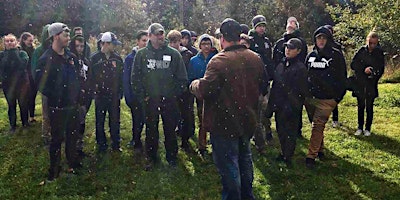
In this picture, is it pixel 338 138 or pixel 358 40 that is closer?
pixel 338 138

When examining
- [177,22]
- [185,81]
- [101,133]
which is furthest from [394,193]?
[177,22]

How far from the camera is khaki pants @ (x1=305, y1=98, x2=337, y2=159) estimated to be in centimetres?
550

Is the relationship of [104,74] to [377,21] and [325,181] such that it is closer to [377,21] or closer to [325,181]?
[325,181]

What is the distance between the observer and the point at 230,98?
395 cm

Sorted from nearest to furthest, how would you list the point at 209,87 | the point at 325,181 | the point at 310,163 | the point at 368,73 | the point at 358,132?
1. the point at 209,87
2. the point at 325,181
3. the point at 310,163
4. the point at 368,73
5. the point at 358,132

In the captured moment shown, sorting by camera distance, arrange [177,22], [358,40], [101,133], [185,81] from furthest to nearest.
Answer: [177,22] < [358,40] < [101,133] < [185,81]

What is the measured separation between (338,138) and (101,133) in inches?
159

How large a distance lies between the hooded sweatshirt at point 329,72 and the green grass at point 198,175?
109 cm

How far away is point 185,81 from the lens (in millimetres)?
5504

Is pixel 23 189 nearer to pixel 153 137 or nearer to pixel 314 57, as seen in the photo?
pixel 153 137

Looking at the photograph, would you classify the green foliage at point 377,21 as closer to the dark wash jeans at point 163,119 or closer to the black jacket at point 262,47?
the black jacket at point 262,47

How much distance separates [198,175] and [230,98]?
6.45 feet

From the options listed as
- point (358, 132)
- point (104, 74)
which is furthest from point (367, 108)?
point (104, 74)

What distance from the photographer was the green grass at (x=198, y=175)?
505cm
